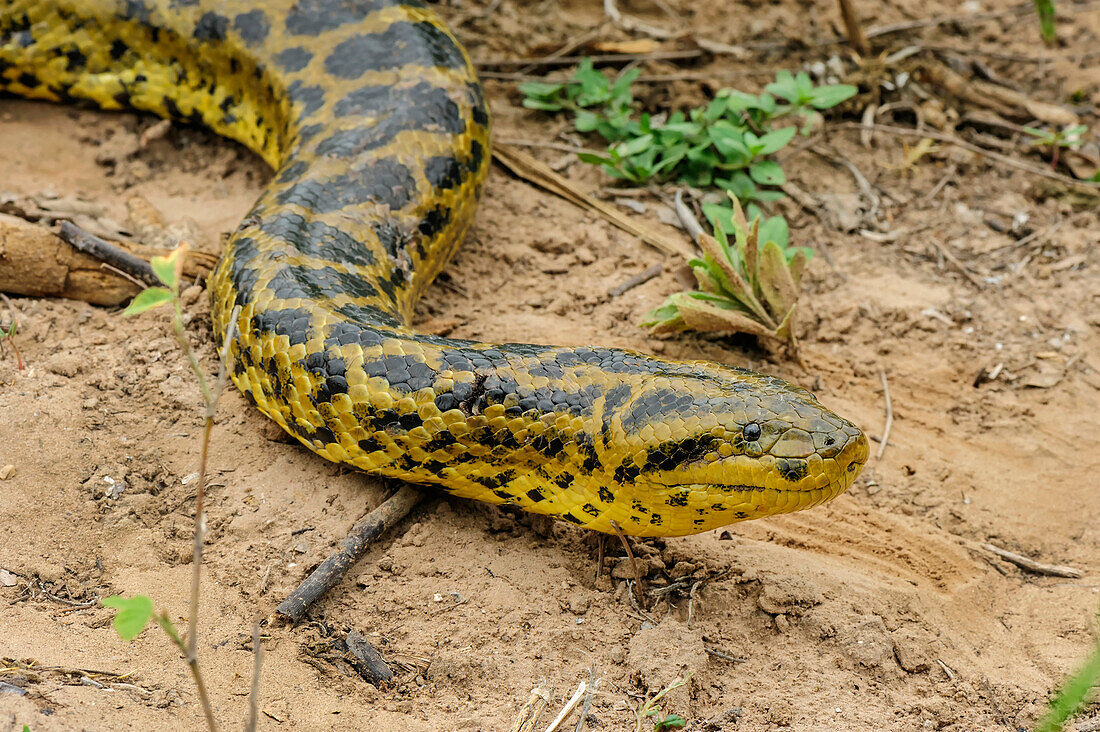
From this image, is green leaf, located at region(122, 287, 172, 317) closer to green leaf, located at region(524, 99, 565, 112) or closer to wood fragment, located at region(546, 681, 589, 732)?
wood fragment, located at region(546, 681, 589, 732)

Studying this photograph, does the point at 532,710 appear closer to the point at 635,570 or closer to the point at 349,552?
the point at 635,570

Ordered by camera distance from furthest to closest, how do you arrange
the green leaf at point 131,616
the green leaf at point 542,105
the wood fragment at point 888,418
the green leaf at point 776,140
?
the green leaf at point 542,105
the green leaf at point 776,140
the wood fragment at point 888,418
the green leaf at point 131,616

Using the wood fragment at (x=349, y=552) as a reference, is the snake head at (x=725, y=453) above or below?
above

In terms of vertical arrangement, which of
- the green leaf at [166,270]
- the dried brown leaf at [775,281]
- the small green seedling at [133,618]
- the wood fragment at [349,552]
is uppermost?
the green leaf at [166,270]

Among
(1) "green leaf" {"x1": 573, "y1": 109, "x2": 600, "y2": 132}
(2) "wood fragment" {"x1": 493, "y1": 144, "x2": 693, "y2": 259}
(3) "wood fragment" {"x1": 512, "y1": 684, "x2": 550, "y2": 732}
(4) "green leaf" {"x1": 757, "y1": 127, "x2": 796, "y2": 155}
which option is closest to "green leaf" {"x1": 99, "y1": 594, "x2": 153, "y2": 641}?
(3) "wood fragment" {"x1": 512, "y1": 684, "x2": 550, "y2": 732}

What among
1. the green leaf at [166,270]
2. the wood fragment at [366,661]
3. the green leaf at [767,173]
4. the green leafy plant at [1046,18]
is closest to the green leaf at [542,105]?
the green leaf at [767,173]

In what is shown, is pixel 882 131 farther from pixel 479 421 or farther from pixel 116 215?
pixel 116 215

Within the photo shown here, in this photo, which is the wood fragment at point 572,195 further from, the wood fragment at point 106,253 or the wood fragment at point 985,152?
the wood fragment at point 106,253

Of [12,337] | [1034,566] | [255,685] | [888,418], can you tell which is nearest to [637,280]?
[888,418]
